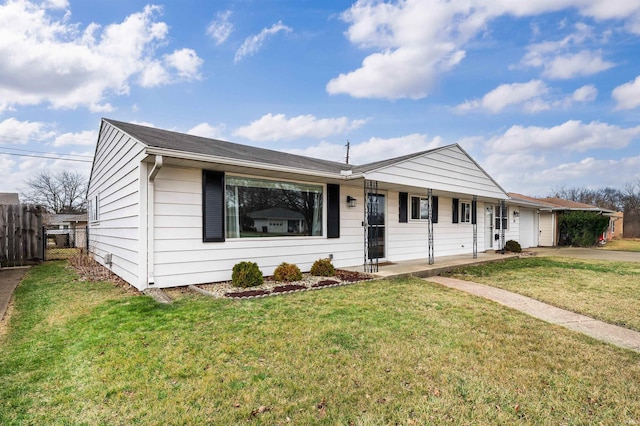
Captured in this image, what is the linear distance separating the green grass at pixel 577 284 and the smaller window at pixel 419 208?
2276mm

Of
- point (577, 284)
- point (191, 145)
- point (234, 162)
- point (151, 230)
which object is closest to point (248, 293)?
point (151, 230)

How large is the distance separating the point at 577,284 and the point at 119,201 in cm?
996

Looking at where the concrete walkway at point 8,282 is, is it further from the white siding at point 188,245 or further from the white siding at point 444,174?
the white siding at point 444,174

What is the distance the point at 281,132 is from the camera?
22281mm

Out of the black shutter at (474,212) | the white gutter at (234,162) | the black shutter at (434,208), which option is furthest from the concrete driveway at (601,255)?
the white gutter at (234,162)

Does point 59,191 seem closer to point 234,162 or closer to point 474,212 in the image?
point 234,162

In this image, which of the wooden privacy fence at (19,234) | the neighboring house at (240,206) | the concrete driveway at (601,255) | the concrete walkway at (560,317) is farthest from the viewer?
the concrete driveway at (601,255)

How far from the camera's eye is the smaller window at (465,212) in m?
12.2

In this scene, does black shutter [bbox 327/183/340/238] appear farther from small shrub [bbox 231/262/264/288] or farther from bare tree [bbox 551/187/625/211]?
bare tree [bbox 551/187/625/211]

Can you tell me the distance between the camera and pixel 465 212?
12.4 metres

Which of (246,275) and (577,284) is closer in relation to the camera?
(246,275)

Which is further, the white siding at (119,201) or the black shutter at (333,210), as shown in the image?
the black shutter at (333,210)

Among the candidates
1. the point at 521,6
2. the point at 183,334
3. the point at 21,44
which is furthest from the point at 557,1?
the point at 21,44

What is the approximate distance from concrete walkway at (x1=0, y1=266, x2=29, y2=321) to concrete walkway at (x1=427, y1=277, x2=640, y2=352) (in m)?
7.34
